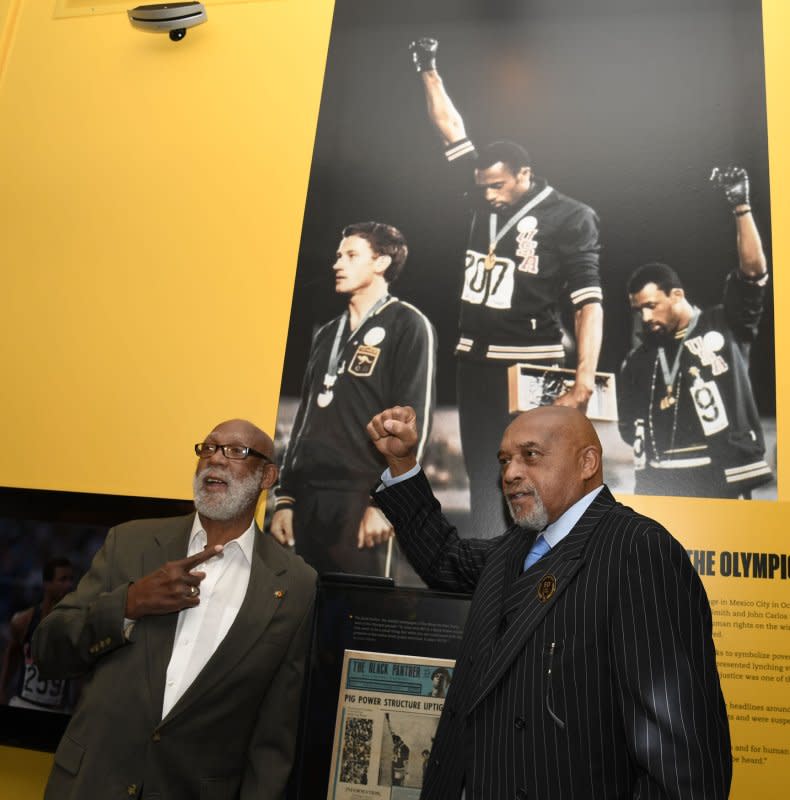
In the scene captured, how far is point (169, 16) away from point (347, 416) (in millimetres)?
2046

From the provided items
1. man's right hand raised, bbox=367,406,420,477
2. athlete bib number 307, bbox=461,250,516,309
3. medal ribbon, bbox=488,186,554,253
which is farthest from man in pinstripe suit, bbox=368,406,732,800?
medal ribbon, bbox=488,186,554,253

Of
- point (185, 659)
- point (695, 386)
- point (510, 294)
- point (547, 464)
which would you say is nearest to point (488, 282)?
point (510, 294)

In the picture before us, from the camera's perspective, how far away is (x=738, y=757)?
2.38 metres

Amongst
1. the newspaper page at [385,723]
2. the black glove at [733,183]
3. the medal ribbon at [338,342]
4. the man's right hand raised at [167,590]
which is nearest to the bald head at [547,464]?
the newspaper page at [385,723]

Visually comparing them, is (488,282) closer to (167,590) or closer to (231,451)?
(231,451)

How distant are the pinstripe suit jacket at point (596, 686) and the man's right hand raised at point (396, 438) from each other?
26.1 inches

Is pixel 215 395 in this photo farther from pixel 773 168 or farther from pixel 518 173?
pixel 773 168

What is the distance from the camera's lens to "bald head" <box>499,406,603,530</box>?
2.01 metres

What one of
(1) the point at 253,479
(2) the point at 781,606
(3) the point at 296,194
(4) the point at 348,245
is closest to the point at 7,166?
(3) the point at 296,194

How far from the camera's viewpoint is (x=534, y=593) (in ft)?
5.94

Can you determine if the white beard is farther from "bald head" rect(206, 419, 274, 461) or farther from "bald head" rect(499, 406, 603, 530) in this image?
"bald head" rect(499, 406, 603, 530)

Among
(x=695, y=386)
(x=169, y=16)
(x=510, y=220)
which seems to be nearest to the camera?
(x=695, y=386)

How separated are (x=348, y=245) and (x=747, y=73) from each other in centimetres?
173

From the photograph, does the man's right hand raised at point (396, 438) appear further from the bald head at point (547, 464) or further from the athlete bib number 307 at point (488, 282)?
the athlete bib number 307 at point (488, 282)
